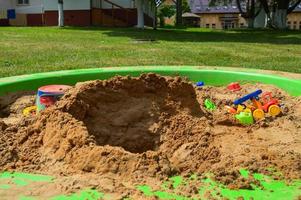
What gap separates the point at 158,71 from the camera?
6.08 meters

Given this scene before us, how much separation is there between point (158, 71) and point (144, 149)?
8.13 ft

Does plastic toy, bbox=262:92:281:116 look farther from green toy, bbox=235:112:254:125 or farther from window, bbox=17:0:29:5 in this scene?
window, bbox=17:0:29:5

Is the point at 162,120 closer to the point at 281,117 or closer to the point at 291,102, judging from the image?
the point at 281,117

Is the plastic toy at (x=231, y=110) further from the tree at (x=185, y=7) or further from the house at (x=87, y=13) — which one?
the tree at (x=185, y=7)

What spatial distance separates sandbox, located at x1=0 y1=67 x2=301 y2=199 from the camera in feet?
8.97

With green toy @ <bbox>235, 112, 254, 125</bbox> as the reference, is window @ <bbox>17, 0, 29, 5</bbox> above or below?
above

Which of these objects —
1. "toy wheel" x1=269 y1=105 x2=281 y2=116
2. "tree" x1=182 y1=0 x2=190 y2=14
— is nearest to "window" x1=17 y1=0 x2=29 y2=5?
"tree" x1=182 y1=0 x2=190 y2=14

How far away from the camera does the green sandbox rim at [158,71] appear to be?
5.34 m

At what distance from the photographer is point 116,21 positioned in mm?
30875

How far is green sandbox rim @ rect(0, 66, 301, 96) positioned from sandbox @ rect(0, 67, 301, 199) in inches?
21.6

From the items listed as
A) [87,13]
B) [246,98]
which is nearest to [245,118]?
[246,98]

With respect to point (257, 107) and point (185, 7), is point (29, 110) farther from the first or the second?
point (185, 7)

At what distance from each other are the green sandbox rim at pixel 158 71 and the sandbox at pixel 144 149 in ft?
1.80

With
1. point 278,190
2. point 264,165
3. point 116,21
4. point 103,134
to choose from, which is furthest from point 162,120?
point 116,21
